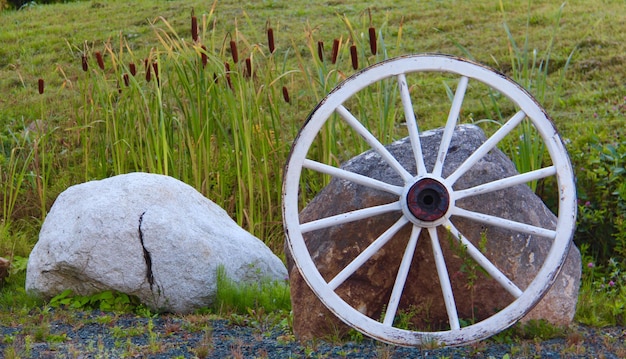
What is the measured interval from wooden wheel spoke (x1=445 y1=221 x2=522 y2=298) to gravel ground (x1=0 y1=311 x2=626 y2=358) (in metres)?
0.27

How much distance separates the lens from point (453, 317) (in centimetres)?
363

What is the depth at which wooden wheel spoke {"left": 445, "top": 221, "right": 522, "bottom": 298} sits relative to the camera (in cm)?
361

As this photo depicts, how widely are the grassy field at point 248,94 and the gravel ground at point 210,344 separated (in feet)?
1.75

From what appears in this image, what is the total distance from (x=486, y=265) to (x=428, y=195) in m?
0.40

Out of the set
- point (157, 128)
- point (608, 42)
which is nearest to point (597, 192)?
point (157, 128)

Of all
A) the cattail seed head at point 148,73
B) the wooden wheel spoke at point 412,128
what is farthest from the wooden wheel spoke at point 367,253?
the cattail seed head at point 148,73

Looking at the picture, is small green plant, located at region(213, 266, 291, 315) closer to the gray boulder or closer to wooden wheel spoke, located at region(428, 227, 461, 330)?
the gray boulder

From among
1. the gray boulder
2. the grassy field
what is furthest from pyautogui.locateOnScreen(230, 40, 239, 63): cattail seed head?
the gray boulder

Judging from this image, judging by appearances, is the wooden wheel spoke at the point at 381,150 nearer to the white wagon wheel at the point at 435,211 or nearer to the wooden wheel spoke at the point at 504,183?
the white wagon wheel at the point at 435,211

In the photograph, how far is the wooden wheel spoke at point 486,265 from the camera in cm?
361

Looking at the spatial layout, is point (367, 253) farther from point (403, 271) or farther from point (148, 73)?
point (148, 73)

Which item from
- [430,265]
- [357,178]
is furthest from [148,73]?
[430,265]

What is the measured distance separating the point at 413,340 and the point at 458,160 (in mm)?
922

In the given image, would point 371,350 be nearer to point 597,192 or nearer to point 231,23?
point 597,192
